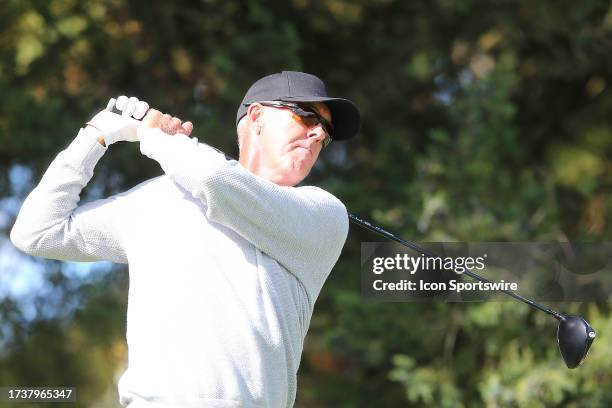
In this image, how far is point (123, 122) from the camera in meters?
2.81

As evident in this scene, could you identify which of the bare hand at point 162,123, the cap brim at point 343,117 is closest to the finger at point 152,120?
the bare hand at point 162,123

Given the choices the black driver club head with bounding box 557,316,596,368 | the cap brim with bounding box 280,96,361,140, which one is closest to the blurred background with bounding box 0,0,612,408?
the black driver club head with bounding box 557,316,596,368

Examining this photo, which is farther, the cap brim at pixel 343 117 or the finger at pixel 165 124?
the cap brim at pixel 343 117

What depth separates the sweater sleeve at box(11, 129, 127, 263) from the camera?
2740mm

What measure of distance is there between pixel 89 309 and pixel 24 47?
8.57 ft

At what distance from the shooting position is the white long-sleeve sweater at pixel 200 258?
241 cm

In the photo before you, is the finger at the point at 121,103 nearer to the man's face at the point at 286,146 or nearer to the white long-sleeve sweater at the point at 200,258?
the white long-sleeve sweater at the point at 200,258

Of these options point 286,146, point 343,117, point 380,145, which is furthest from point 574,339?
point 380,145

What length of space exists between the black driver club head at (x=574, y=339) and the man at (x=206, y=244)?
101 cm

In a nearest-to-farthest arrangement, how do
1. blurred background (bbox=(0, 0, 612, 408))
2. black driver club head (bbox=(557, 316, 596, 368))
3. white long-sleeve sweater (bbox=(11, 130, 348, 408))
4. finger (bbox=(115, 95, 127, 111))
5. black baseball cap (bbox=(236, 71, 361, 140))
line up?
white long-sleeve sweater (bbox=(11, 130, 348, 408)), finger (bbox=(115, 95, 127, 111)), black baseball cap (bbox=(236, 71, 361, 140)), black driver club head (bbox=(557, 316, 596, 368)), blurred background (bbox=(0, 0, 612, 408))

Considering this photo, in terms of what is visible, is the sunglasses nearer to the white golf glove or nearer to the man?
the man

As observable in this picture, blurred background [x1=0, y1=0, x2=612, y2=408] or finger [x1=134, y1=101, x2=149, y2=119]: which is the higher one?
blurred background [x1=0, y1=0, x2=612, y2=408]

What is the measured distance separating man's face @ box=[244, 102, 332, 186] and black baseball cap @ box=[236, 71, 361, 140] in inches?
1.4

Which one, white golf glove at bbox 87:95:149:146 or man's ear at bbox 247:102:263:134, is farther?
man's ear at bbox 247:102:263:134
